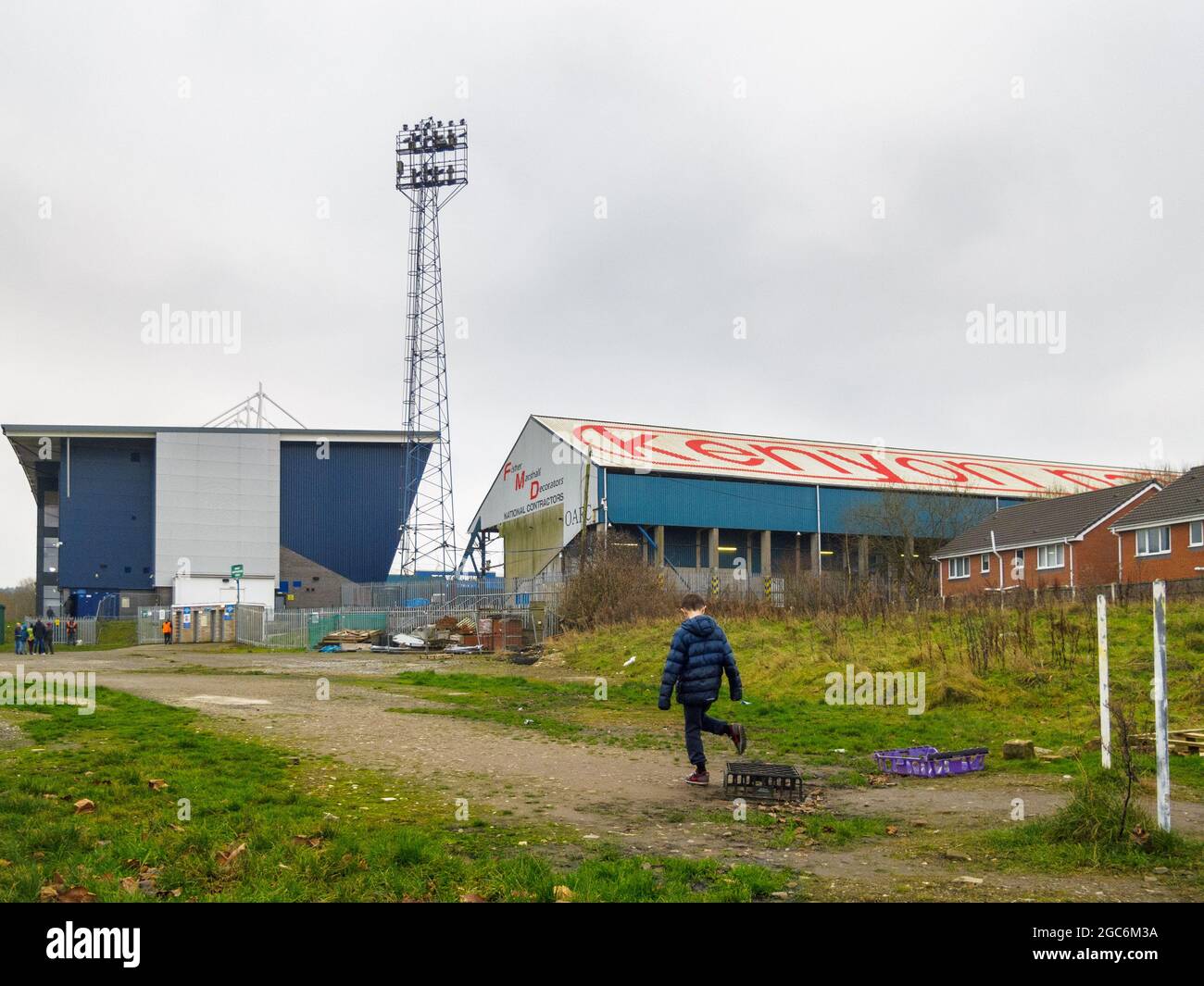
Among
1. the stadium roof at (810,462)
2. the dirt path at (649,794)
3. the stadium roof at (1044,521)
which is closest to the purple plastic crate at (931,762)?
the dirt path at (649,794)

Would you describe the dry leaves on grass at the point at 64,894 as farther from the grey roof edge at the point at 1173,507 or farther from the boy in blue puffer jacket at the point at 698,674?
the grey roof edge at the point at 1173,507

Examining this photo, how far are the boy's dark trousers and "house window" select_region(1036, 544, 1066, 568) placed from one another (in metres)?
39.2

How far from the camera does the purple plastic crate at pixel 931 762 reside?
1041 cm

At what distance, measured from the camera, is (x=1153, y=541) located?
4003cm

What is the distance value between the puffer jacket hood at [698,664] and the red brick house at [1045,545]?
32.4 meters

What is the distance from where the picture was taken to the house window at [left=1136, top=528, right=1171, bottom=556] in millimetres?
39219

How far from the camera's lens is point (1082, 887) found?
5840mm

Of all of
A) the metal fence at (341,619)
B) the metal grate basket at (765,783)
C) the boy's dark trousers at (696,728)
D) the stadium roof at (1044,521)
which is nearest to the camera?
the metal grate basket at (765,783)

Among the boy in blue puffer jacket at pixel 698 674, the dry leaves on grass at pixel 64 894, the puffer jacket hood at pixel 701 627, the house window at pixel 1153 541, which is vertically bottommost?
the dry leaves on grass at pixel 64 894

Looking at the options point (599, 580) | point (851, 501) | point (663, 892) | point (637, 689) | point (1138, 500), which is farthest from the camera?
point (851, 501)

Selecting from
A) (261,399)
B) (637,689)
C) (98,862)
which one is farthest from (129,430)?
(98,862)

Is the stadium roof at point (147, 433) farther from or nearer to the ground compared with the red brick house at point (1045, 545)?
farther from the ground
